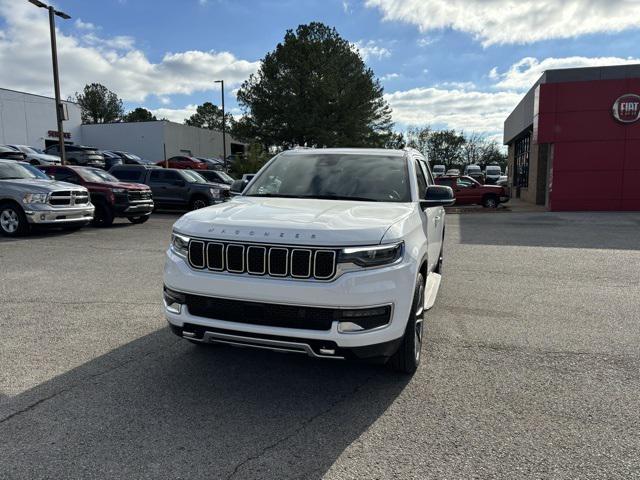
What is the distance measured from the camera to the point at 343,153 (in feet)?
17.4

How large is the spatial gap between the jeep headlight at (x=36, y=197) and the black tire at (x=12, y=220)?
0.95 ft

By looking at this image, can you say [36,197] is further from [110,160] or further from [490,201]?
[110,160]

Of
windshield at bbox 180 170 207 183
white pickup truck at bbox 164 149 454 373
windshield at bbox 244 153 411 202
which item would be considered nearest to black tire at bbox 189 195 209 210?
windshield at bbox 180 170 207 183

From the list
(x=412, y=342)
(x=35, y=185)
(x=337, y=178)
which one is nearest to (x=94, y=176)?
(x=35, y=185)

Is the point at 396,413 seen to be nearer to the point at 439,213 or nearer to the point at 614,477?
the point at 614,477

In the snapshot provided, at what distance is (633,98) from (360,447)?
878 inches

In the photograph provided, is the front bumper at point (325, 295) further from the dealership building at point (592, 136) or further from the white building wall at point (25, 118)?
the white building wall at point (25, 118)

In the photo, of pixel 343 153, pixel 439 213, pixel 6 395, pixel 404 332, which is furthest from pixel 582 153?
pixel 6 395

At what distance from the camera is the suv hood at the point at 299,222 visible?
3311mm

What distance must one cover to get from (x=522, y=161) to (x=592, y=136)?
38.6 feet

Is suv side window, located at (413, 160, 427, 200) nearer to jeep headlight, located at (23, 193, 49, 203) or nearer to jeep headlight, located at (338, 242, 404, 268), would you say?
jeep headlight, located at (338, 242, 404, 268)

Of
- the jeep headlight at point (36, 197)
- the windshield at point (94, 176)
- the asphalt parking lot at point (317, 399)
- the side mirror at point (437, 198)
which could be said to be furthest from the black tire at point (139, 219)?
the side mirror at point (437, 198)

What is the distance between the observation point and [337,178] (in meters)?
4.88

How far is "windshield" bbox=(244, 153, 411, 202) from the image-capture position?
4.65 metres
